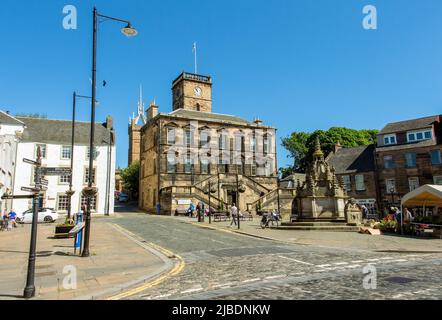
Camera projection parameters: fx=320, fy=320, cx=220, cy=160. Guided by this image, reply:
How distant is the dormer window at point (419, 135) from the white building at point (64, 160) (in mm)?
37368

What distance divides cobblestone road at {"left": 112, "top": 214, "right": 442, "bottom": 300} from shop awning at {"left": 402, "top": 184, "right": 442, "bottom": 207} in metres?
7.07

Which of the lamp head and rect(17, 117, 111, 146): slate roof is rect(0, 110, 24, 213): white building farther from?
the lamp head

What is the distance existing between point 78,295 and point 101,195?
3434 centimetres

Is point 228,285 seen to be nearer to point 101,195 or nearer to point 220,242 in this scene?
point 220,242

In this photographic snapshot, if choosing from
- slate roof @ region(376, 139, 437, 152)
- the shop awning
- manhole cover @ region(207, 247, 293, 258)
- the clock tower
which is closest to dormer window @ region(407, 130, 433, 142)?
slate roof @ region(376, 139, 437, 152)

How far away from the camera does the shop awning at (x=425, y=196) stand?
710 inches

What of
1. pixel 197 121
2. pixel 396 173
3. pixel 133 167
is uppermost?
pixel 197 121

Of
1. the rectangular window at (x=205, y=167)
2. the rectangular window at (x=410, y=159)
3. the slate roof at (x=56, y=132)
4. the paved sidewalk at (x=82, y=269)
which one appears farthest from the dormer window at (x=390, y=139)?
the paved sidewalk at (x=82, y=269)

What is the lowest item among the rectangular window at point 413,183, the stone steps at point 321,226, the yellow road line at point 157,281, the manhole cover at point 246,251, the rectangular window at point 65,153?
the manhole cover at point 246,251

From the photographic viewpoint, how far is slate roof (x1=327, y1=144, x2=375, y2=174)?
145 feet

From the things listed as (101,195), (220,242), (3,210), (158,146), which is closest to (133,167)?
(158,146)

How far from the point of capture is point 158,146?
44.9 meters

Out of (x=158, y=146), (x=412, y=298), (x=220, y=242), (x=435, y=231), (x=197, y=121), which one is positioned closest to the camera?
(x=412, y=298)

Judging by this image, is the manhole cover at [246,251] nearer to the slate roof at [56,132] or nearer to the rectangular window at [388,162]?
the slate roof at [56,132]
